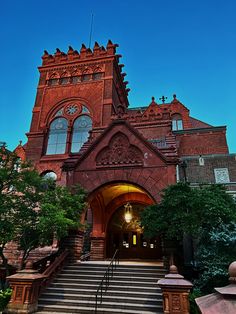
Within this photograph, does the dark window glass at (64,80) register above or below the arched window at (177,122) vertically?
above

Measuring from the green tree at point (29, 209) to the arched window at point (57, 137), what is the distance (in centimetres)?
1334

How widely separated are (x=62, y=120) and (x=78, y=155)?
12.4m

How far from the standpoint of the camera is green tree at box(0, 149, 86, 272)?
31.6 ft

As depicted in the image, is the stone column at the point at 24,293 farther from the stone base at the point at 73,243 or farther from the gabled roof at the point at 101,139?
the gabled roof at the point at 101,139

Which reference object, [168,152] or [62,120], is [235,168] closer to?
[168,152]

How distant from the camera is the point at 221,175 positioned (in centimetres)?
1619

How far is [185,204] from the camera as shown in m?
9.53

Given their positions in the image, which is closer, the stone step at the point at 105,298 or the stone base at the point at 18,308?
the stone base at the point at 18,308

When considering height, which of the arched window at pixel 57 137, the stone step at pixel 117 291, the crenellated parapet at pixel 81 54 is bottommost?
the stone step at pixel 117 291

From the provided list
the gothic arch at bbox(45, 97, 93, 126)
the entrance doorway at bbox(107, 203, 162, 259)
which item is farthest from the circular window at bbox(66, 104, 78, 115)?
the entrance doorway at bbox(107, 203, 162, 259)

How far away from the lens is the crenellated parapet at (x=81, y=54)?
28278mm

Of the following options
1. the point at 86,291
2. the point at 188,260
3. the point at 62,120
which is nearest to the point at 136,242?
the point at 188,260

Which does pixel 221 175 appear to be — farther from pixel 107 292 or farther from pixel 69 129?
pixel 69 129

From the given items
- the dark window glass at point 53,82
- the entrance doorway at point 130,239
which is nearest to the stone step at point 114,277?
the entrance doorway at point 130,239
